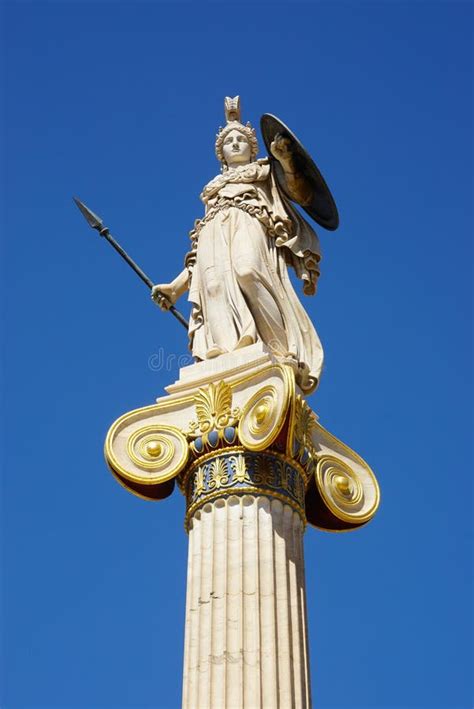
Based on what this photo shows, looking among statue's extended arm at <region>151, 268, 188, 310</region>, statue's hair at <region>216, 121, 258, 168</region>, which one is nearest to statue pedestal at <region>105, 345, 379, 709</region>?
statue's extended arm at <region>151, 268, 188, 310</region>

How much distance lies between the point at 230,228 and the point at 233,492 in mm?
5287

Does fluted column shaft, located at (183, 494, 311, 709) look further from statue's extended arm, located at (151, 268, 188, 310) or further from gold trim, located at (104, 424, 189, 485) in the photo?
statue's extended arm, located at (151, 268, 188, 310)

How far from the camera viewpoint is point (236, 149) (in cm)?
2369

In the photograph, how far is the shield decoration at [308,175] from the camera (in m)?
23.1

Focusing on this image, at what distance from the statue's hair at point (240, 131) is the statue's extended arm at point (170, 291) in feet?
7.34

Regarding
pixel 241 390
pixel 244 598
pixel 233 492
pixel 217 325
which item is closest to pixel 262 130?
pixel 217 325

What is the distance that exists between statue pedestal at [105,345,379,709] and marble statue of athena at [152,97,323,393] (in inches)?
34.7

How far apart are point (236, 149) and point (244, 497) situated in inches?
295

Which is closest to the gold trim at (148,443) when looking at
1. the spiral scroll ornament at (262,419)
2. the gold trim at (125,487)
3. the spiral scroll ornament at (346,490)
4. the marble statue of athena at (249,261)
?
the gold trim at (125,487)

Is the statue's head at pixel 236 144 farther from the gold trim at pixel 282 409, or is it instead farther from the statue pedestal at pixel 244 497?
the gold trim at pixel 282 409

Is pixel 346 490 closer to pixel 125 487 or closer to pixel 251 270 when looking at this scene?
pixel 125 487

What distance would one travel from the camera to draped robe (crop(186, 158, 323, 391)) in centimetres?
2075

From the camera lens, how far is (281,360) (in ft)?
65.4

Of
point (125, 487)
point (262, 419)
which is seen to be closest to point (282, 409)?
point (262, 419)
